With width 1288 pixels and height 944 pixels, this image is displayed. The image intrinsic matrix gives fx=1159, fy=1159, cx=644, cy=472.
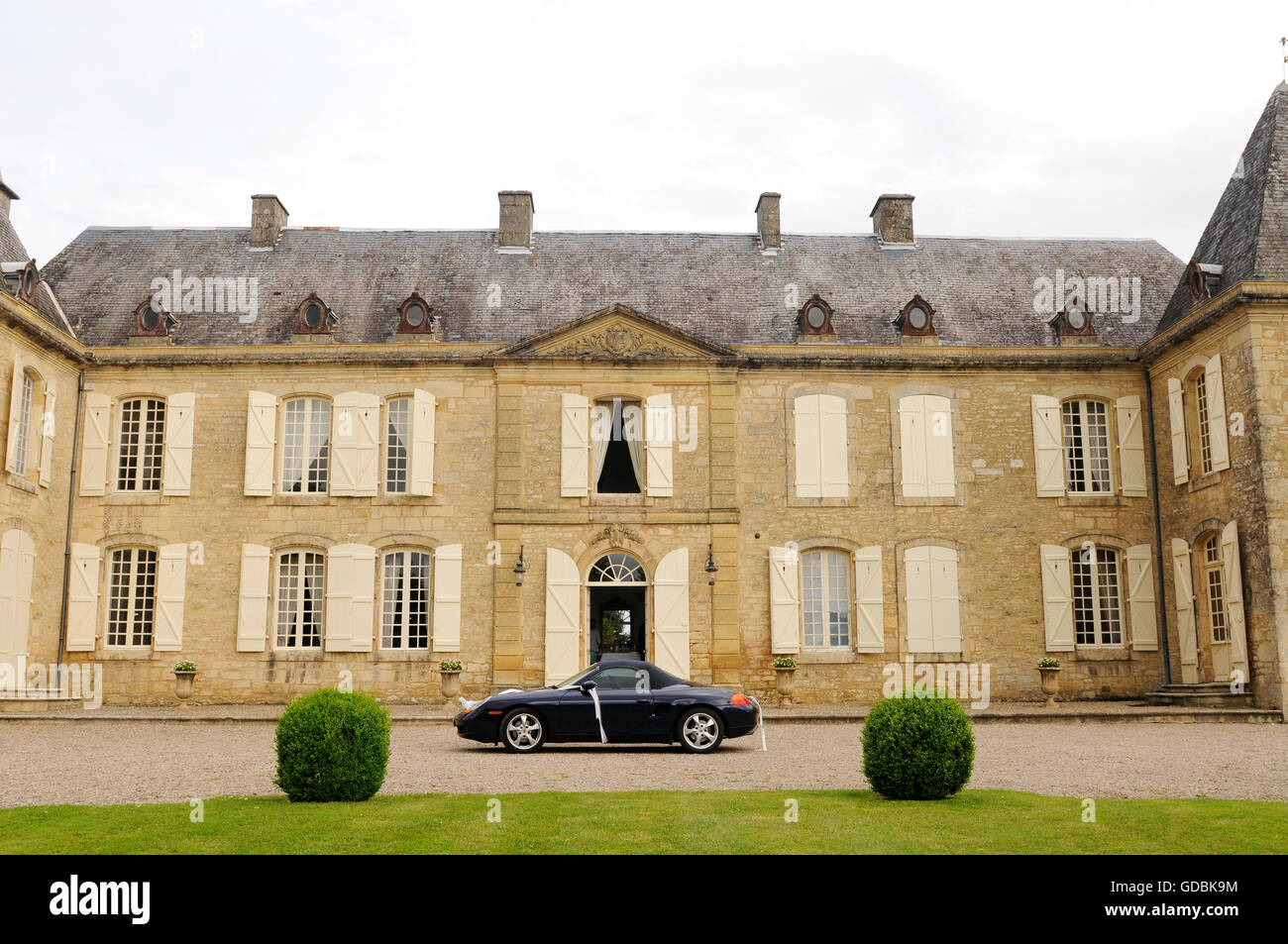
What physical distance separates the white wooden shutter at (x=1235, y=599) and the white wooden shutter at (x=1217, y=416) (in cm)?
114

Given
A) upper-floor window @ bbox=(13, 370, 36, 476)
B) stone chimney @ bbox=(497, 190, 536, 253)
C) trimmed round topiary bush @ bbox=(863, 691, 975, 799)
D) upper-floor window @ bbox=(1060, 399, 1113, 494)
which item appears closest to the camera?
trimmed round topiary bush @ bbox=(863, 691, 975, 799)

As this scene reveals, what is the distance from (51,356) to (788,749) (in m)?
15.2

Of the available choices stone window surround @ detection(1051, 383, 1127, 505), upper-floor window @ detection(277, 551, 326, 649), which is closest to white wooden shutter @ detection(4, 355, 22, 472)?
upper-floor window @ detection(277, 551, 326, 649)

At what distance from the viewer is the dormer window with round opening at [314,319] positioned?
72.4ft

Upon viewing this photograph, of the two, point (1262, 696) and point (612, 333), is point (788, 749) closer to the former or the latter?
→ point (1262, 696)

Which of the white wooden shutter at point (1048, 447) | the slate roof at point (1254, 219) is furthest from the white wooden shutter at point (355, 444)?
the slate roof at point (1254, 219)

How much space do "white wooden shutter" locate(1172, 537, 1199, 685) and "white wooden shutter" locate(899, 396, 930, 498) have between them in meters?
4.50

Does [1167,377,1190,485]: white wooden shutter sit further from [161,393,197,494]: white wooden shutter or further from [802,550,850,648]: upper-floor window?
[161,393,197,494]: white wooden shutter

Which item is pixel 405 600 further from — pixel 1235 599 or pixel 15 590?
pixel 1235 599

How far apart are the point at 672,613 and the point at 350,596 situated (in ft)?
19.1

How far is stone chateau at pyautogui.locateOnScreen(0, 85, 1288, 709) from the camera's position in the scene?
20812 millimetres

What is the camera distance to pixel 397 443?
2169 cm

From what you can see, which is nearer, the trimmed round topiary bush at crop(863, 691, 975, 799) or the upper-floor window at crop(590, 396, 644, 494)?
the trimmed round topiary bush at crop(863, 691, 975, 799)

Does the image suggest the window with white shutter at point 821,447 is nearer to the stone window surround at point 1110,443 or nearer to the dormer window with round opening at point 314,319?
the stone window surround at point 1110,443
